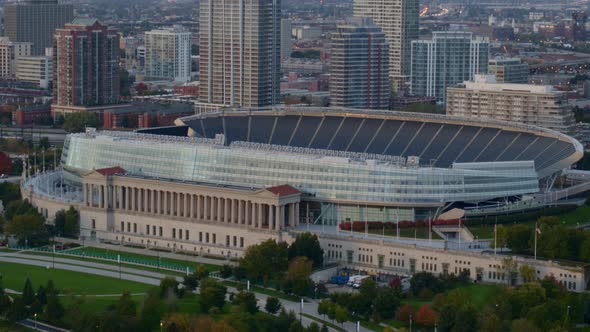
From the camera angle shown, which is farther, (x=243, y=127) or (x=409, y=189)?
(x=243, y=127)

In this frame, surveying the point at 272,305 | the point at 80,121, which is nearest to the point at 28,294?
the point at 272,305

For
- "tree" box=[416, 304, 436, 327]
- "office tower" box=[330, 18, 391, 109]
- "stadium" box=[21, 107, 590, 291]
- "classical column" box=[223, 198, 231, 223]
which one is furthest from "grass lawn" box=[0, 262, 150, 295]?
"office tower" box=[330, 18, 391, 109]

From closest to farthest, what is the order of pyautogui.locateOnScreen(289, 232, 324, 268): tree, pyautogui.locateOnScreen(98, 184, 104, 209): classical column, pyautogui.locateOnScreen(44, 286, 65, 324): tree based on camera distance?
pyautogui.locateOnScreen(44, 286, 65, 324): tree → pyautogui.locateOnScreen(289, 232, 324, 268): tree → pyautogui.locateOnScreen(98, 184, 104, 209): classical column

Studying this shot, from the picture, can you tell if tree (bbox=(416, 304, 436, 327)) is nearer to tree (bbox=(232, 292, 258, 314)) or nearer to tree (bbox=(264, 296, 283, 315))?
tree (bbox=(264, 296, 283, 315))

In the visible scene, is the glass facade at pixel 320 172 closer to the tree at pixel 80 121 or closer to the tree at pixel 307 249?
the tree at pixel 307 249

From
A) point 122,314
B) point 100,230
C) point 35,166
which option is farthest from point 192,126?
point 122,314

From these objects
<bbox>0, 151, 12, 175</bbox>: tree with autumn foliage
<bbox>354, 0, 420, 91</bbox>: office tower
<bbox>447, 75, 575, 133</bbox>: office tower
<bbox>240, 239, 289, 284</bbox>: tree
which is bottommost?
<bbox>240, 239, 289, 284</bbox>: tree

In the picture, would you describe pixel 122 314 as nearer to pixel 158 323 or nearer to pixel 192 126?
pixel 158 323

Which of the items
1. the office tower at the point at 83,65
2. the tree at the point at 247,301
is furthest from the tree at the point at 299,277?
the office tower at the point at 83,65
